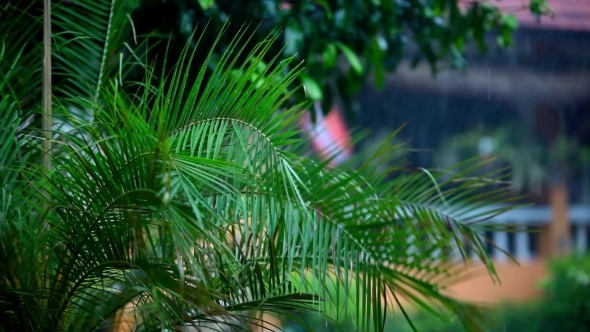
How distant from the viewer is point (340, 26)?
104 inches

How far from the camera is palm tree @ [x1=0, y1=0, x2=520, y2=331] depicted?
4.37 feet

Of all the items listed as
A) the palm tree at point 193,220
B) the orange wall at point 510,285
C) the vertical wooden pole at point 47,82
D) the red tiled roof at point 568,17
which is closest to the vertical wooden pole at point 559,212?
the orange wall at point 510,285

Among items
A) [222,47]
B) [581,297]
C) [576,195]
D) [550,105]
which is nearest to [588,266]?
[581,297]

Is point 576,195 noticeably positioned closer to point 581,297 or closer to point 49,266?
point 581,297

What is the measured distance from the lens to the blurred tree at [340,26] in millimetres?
2535

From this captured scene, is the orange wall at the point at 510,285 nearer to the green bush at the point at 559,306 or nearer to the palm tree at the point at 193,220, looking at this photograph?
the green bush at the point at 559,306

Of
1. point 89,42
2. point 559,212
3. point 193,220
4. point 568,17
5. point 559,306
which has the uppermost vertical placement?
point 568,17

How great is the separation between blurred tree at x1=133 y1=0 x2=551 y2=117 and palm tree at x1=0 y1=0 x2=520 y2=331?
Answer: 0.72m

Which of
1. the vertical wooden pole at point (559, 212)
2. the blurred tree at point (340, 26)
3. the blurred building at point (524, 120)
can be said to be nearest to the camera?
the blurred tree at point (340, 26)

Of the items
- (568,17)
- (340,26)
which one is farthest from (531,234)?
(340,26)

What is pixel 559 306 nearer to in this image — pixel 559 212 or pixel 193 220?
pixel 559 212

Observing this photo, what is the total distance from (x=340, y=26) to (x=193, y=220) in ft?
5.07

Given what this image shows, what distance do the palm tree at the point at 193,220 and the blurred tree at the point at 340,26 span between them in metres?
0.72

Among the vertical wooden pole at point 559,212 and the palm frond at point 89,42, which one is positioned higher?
the vertical wooden pole at point 559,212
